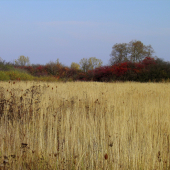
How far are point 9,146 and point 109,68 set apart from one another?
21215 mm

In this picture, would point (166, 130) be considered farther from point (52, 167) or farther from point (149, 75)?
point (149, 75)

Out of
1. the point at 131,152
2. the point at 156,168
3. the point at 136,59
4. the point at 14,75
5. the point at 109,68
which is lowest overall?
the point at 156,168

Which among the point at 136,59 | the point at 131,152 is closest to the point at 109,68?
the point at 136,59

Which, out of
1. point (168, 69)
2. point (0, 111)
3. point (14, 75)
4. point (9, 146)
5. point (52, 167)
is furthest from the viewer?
point (168, 69)

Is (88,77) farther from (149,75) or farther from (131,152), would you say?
(131,152)

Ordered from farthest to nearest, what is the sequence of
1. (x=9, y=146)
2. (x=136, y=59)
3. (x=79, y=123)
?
(x=136, y=59)
(x=79, y=123)
(x=9, y=146)

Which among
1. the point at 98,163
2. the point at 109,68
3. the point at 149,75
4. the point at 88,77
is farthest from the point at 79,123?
the point at 88,77

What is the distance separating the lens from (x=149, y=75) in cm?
1975

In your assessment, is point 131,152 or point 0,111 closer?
point 131,152

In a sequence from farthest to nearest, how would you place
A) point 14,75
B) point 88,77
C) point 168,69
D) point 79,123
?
point 88,77, point 168,69, point 14,75, point 79,123

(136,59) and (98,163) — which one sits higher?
(136,59)

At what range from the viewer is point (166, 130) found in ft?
11.5

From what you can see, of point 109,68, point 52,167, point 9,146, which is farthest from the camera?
point 109,68

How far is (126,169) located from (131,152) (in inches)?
10.8
